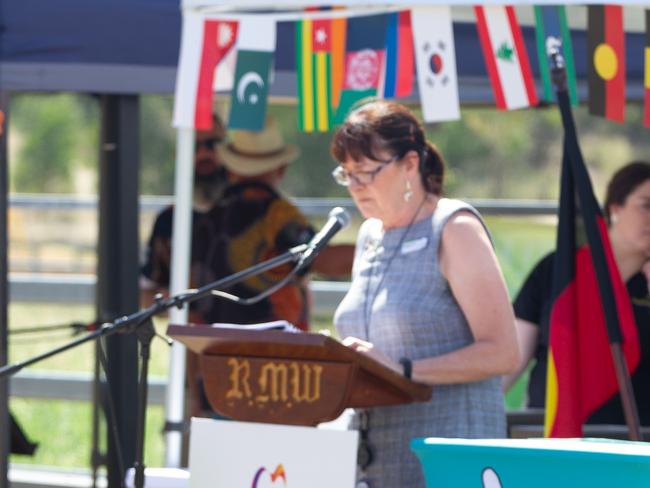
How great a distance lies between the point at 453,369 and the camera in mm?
2988

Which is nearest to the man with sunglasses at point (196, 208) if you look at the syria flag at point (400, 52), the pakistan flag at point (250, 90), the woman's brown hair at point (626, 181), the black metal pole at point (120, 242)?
the black metal pole at point (120, 242)

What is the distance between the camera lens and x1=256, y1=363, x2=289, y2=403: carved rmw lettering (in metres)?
2.82

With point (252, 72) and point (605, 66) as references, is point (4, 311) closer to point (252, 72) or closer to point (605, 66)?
point (252, 72)

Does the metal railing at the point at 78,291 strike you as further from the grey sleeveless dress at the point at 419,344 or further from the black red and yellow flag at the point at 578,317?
the grey sleeveless dress at the point at 419,344

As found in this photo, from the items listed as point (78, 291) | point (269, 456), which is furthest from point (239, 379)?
point (78, 291)

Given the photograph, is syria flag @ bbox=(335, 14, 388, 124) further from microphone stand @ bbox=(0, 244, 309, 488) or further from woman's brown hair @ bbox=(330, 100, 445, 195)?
microphone stand @ bbox=(0, 244, 309, 488)

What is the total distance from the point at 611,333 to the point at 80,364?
23.5ft

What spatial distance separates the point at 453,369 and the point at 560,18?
4.45 feet

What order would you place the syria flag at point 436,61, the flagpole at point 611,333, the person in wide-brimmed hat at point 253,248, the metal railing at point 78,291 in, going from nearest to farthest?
the flagpole at point 611,333 < the syria flag at point 436,61 < the person in wide-brimmed hat at point 253,248 < the metal railing at point 78,291

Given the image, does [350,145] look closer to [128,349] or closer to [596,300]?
[596,300]

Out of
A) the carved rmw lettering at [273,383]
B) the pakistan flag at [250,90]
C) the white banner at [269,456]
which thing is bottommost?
the white banner at [269,456]

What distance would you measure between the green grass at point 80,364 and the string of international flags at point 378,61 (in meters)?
1.80

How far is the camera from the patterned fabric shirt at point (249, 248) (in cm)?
530

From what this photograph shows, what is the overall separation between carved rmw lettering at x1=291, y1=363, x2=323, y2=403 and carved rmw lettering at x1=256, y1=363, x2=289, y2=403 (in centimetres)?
2
